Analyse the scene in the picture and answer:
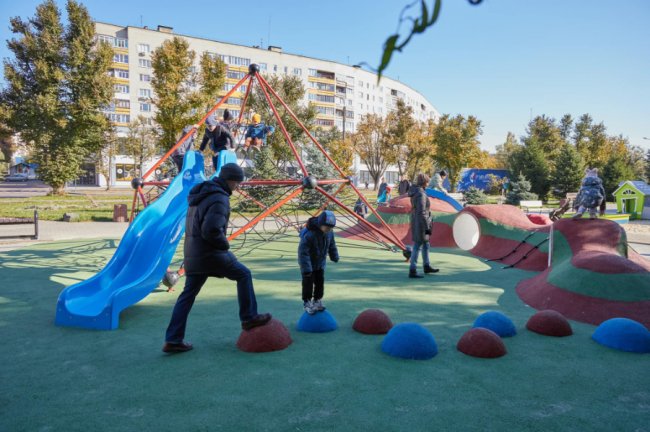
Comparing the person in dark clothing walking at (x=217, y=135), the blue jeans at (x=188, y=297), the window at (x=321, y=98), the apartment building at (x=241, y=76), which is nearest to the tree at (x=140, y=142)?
the apartment building at (x=241, y=76)

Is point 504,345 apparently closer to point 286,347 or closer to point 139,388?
point 286,347

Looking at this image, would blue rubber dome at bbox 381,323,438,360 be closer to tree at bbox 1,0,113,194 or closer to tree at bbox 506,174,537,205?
tree at bbox 506,174,537,205

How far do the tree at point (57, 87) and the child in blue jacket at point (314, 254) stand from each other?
28.1 meters

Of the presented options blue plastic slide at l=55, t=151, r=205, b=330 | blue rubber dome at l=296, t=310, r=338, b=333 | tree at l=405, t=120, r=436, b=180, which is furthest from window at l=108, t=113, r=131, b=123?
blue rubber dome at l=296, t=310, r=338, b=333

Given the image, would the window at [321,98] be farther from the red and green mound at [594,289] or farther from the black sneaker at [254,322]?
the black sneaker at [254,322]

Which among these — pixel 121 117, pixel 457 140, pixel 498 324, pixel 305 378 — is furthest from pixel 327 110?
pixel 305 378

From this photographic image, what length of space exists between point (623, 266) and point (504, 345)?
2.87m

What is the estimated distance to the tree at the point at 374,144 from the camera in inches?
1582

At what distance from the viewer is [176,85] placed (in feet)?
89.1

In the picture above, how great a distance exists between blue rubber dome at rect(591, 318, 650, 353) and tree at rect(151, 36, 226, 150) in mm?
25899

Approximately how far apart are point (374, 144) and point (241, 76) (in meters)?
31.0

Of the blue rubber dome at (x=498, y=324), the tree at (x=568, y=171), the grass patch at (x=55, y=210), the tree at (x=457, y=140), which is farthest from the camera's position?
the tree at (x=457, y=140)

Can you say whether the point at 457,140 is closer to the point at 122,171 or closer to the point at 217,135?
the point at 217,135

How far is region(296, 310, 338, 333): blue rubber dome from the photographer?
16.8 feet
